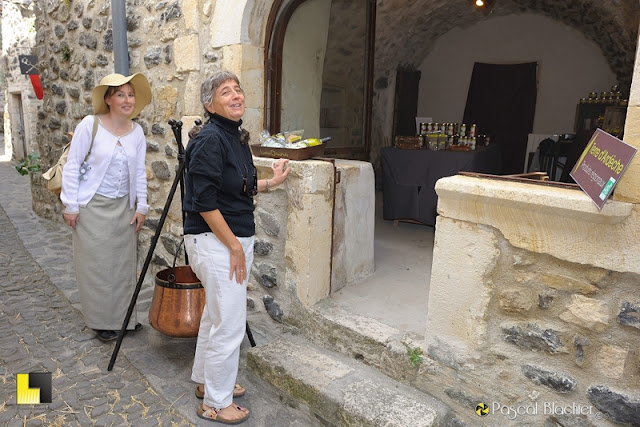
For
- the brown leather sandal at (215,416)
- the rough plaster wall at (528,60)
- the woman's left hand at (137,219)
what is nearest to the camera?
the brown leather sandal at (215,416)

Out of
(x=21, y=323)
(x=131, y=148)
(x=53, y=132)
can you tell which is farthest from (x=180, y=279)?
(x=53, y=132)

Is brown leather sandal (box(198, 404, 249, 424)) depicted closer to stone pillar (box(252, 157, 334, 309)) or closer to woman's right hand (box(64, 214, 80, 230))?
stone pillar (box(252, 157, 334, 309))

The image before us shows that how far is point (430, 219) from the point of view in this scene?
4730mm

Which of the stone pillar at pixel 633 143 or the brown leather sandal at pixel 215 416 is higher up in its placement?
the stone pillar at pixel 633 143

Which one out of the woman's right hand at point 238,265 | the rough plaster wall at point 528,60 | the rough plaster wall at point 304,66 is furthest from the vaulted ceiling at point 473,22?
the woman's right hand at point 238,265

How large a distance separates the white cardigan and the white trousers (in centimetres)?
104

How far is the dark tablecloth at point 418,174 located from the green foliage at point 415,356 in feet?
8.28

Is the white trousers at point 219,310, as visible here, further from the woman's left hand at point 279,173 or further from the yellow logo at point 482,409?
the yellow logo at point 482,409

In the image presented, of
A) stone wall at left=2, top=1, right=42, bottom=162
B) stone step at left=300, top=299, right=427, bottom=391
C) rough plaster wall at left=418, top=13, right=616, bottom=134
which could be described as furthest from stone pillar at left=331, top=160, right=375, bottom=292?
stone wall at left=2, top=1, right=42, bottom=162

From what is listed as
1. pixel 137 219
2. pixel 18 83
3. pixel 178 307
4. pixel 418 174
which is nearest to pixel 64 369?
pixel 178 307

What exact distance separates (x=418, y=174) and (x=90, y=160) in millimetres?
3132

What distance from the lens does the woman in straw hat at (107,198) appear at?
2801 mm

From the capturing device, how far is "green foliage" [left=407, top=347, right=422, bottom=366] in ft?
7.39

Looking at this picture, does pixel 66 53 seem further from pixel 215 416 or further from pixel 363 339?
pixel 363 339
